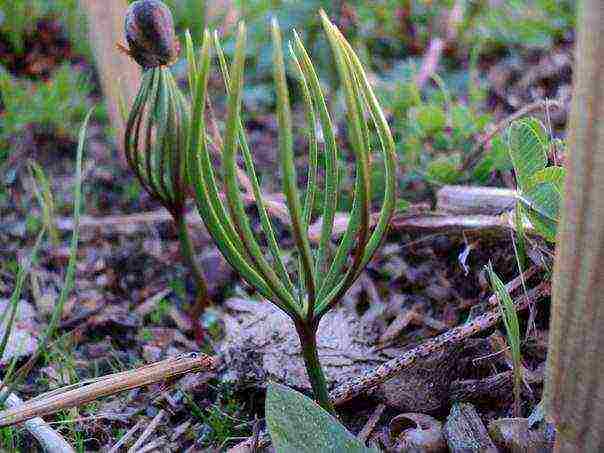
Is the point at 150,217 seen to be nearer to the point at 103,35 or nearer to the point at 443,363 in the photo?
the point at 103,35

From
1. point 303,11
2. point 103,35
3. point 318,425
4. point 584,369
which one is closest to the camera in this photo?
point 584,369

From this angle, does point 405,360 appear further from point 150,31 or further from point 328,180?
point 150,31

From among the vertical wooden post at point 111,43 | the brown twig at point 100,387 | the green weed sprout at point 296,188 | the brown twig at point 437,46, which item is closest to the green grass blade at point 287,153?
the green weed sprout at point 296,188

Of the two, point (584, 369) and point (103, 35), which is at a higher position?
point (103, 35)

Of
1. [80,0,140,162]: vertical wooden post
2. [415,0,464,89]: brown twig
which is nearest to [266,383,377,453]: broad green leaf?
[80,0,140,162]: vertical wooden post

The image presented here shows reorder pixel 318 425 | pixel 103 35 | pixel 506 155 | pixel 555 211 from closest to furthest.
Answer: pixel 318 425 < pixel 555 211 < pixel 506 155 < pixel 103 35

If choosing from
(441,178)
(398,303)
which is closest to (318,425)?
(398,303)

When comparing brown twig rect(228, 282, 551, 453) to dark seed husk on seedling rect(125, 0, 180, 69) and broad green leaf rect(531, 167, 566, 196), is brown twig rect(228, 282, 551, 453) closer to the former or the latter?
broad green leaf rect(531, 167, 566, 196)
